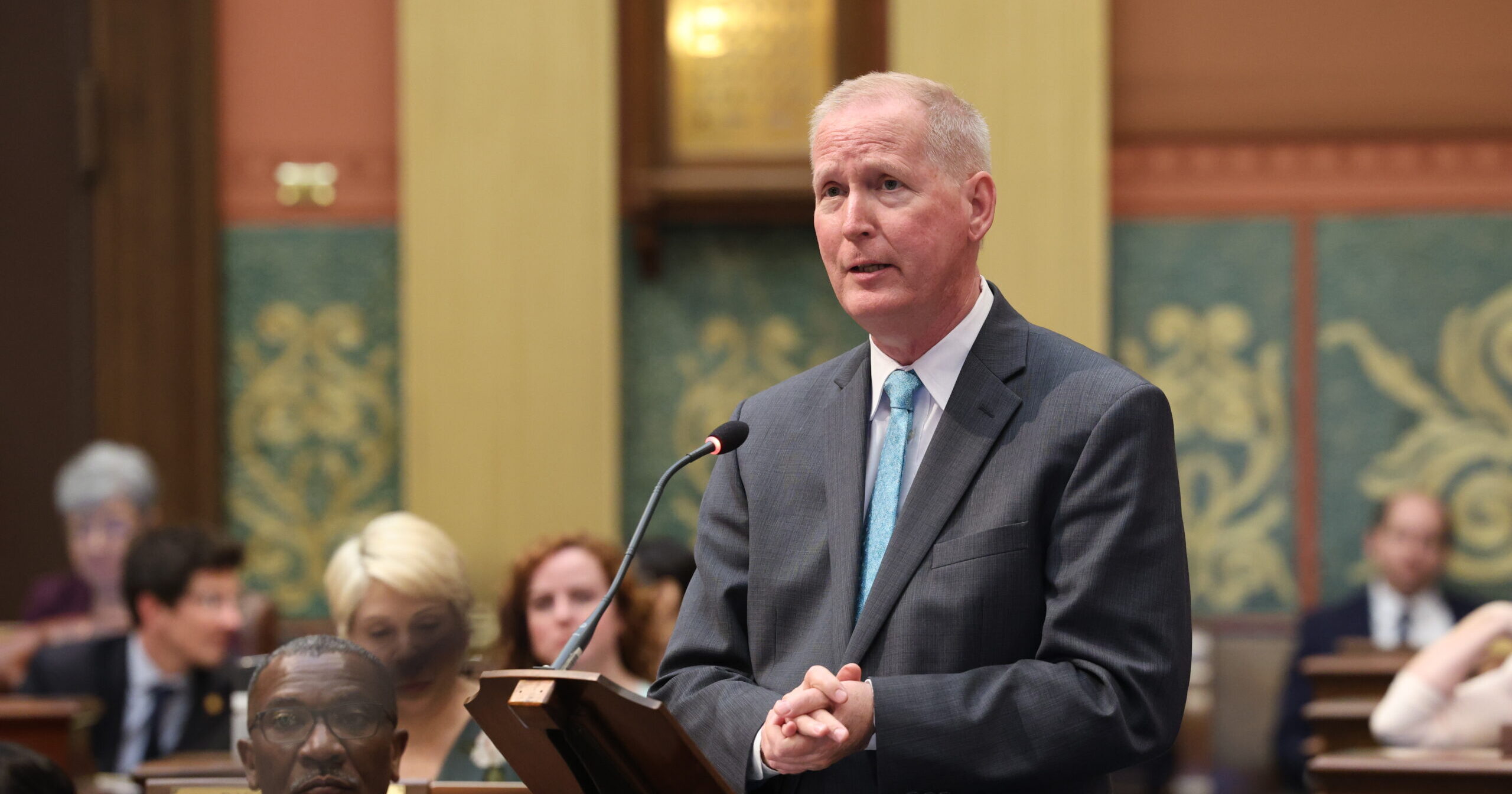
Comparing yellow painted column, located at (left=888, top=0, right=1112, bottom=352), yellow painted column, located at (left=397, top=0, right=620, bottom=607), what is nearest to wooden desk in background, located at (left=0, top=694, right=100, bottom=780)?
yellow painted column, located at (left=397, top=0, right=620, bottom=607)

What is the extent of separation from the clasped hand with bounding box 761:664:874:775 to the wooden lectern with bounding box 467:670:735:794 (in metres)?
0.07

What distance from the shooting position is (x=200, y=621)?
14.7 ft

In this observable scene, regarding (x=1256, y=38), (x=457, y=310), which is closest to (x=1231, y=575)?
(x=1256, y=38)

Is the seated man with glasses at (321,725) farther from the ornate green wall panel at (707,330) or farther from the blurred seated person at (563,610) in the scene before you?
the ornate green wall panel at (707,330)

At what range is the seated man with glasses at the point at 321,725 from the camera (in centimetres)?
208

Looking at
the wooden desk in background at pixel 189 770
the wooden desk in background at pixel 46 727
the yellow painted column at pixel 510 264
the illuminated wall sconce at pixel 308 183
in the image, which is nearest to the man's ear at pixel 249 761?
the wooden desk in background at pixel 189 770

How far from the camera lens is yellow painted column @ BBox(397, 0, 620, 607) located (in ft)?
18.2

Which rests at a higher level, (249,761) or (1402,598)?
(249,761)

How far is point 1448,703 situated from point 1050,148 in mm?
2372

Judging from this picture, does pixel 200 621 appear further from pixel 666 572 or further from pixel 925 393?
pixel 925 393

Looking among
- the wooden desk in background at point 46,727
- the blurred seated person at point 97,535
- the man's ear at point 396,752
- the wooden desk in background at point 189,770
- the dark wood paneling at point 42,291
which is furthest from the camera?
the dark wood paneling at point 42,291

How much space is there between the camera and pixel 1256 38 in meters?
5.63

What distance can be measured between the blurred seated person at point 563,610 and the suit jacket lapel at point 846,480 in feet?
5.68

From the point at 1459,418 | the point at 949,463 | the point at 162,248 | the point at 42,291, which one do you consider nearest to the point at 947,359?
the point at 949,463
